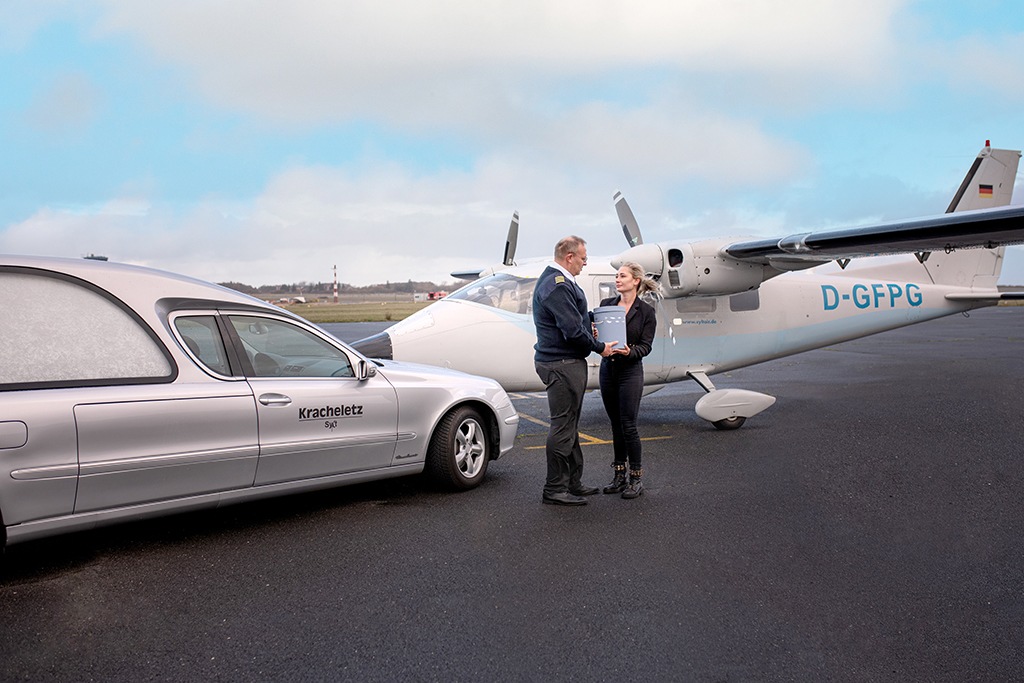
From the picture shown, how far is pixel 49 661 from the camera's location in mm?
3277

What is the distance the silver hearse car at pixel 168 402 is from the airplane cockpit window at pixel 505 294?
3287 millimetres

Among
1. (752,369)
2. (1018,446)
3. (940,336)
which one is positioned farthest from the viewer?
(940,336)

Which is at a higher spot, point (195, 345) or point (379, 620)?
point (195, 345)

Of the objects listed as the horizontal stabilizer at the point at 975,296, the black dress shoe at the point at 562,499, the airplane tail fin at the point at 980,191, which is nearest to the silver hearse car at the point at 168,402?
the black dress shoe at the point at 562,499

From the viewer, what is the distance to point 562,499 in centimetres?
575

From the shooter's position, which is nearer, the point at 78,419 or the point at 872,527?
the point at 78,419

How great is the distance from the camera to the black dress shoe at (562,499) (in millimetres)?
5742

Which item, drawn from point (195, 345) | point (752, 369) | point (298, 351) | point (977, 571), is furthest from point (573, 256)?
point (752, 369)

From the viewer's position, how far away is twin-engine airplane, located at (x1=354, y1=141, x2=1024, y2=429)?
28.5ft

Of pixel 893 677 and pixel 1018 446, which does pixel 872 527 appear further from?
pixel 1018 446

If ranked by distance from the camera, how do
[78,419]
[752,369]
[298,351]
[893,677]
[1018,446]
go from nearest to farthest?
[893,677], [78,419], [298,351], [1018,446], [752,369]

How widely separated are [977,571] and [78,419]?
17.4 ft

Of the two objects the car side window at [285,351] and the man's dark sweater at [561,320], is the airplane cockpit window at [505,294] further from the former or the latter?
the car side window at [285,351]

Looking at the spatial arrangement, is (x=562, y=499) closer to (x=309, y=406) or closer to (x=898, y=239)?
(x=309, y=406)
